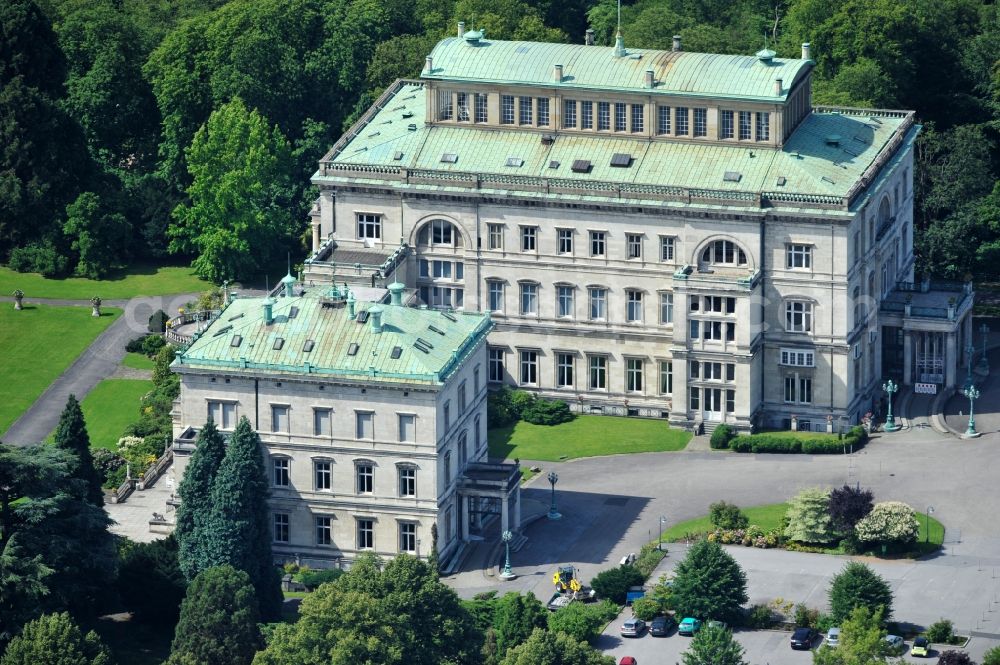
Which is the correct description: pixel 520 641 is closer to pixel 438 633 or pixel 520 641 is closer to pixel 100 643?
pixel 438 633

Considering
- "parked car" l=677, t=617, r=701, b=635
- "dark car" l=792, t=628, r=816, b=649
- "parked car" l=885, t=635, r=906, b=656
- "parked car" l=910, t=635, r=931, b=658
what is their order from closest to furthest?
"parked car" l=885, t=635, r=906, b=656 < "parked car" l=910, t=635, r=931, b=658 < "dark car" l=792, t=628, r=816, b=649 < "parked car" l=677, t=617, r=701, b=635

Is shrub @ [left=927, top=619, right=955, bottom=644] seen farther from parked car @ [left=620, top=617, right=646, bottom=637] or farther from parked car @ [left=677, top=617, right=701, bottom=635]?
parked car @ [left=620, top=617, right=646, bottom=637]

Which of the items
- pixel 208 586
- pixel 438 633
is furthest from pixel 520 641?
pixel 208 586

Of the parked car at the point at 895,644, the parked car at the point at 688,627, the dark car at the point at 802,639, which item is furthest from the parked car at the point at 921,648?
the parked car at the point at 688,627

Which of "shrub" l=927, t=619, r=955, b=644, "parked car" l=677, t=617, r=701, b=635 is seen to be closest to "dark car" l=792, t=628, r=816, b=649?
"parked car" l=677, t=617, r=701, b=635

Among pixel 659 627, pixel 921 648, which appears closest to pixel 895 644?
pixel 921 648

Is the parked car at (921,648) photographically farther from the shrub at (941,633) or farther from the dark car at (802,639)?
the dark car at (802,639)
